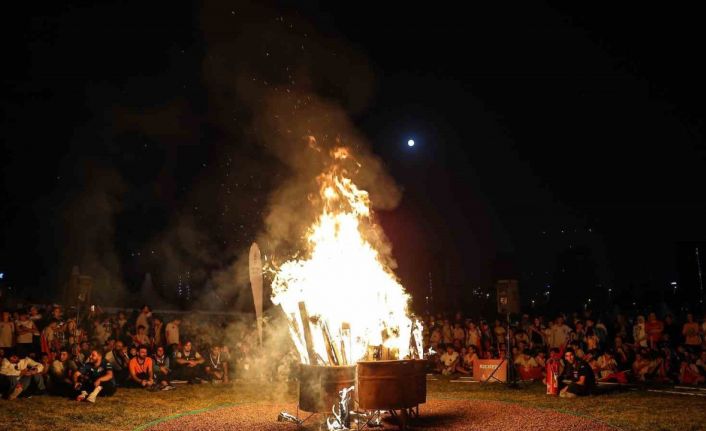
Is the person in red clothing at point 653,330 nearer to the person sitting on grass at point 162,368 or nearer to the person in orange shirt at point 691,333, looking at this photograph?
the person in orange shirt at point 691,333

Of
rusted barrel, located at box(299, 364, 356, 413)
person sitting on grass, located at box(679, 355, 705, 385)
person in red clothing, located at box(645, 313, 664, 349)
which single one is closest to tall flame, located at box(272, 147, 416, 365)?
rusted barrel, located at box(299, 364, 356, 413)

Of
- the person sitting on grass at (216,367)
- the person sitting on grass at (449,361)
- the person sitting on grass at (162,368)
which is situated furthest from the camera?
the person sitting on grass at (449,361)

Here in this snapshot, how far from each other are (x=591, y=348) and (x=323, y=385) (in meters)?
8.85

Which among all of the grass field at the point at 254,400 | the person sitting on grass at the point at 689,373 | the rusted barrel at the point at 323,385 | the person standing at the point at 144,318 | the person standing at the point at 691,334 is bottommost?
the grass field at the point at 254,400

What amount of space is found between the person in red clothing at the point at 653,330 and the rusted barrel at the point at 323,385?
401 inches

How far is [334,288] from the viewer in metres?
10.3

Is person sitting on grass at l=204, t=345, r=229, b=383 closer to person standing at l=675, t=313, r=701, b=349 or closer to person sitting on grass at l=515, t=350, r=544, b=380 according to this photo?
person sitting on grass at l=515, t=350, r=544, b=380

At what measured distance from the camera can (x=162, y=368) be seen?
14.7m

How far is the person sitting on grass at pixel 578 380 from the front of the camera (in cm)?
1173

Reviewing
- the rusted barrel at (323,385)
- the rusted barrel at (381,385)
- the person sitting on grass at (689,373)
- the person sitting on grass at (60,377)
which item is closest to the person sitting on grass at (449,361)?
the person sitting on grass at (689,373)

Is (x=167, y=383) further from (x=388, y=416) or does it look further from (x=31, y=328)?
(x=388, y=416)

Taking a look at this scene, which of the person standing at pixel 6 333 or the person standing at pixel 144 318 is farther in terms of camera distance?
the person standing at pixel 144 318

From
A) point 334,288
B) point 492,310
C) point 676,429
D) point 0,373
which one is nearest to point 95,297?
point 0,373

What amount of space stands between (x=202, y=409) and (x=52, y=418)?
100 inches
